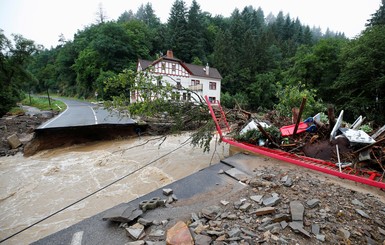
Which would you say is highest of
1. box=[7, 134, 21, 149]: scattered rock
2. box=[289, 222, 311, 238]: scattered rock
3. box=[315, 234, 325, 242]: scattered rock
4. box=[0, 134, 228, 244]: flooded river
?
box=[289, 222, 311, 238]: scattered rock

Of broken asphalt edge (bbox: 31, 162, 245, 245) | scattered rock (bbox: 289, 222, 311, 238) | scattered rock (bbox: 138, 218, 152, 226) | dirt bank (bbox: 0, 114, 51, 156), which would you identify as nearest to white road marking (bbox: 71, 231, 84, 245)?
broken asphalt edge (bbox: 31, 162, 245, 245)

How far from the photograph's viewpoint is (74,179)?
652 centimetres

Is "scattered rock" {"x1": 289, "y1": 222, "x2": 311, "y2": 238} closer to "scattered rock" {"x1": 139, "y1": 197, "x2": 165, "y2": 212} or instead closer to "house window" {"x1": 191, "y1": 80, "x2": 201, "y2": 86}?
"scattered rock" {"x1": 139, "y1": 197, "x2": 165, "y2": 212}

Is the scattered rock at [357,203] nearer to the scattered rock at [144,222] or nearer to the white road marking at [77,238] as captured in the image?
the scattered rock at [144,222]

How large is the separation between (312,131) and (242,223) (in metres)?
4.99

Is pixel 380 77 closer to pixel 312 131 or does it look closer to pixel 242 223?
pixel 312 131

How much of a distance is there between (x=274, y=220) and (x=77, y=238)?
286cm

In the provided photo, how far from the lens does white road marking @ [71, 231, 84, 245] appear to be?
250cm

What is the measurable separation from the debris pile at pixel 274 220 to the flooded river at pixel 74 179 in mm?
2836

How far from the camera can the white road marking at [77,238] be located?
2496 mm

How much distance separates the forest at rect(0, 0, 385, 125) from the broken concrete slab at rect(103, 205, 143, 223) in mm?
4722

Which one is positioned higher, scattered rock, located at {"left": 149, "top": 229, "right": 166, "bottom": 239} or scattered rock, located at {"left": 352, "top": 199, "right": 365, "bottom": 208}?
scattered rock, located at {"left": 352, "top": 199, "right": 365, "bottom": 208}

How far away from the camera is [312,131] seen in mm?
6016

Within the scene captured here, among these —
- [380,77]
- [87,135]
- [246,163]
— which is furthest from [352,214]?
[380,77]
